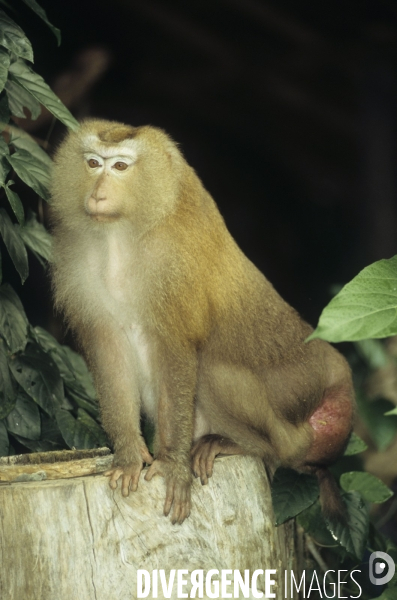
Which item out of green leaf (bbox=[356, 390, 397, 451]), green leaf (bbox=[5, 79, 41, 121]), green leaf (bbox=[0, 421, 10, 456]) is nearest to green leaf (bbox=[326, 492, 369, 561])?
green leaf (bbox=[356, 390, 397, 451])

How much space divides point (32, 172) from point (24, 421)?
4.03ft

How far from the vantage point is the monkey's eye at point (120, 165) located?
3592mm

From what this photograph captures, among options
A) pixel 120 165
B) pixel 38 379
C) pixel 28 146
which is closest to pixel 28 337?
pixel 38 379

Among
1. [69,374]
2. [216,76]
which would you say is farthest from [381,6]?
[69,374]

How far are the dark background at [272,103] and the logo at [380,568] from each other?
7.91 feet

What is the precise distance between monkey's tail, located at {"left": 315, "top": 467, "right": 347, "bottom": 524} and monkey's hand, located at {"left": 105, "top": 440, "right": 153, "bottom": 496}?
3.22ft

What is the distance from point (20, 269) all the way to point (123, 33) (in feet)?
10.9

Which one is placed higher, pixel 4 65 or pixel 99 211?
pixel 4 65

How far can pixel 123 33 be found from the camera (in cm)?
635

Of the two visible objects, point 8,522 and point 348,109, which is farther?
point 348,109

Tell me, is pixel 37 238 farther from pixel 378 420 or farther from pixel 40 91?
pixel 378 420

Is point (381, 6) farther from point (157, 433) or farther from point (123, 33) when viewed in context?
point (157, 433)

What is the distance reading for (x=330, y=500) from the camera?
13.4ft

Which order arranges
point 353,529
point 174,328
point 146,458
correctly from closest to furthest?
point 174,328
point 146,458
point 353,529
